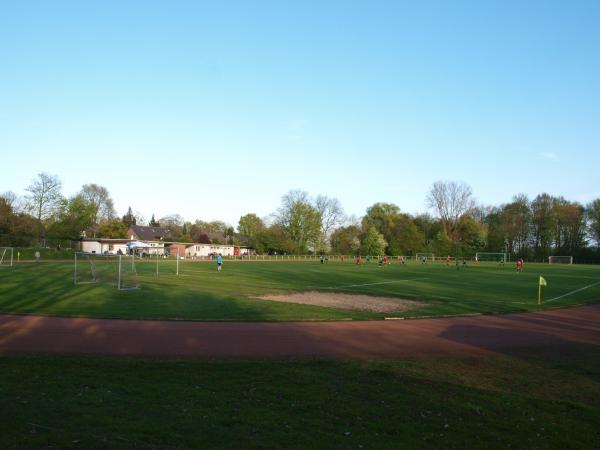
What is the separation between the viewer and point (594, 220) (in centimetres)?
9962

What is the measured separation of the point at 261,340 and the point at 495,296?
18107mm

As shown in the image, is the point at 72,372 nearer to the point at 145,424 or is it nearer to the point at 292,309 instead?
the point at 145,424

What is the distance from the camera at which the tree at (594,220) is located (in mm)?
98500

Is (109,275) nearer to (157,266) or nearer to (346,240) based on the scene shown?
(157,266)

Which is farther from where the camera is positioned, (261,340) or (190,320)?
(190,320)

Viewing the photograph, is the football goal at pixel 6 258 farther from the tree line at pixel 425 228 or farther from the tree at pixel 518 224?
the tree at pixel 518 224

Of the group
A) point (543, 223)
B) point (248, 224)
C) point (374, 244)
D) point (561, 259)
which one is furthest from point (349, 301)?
point (248, 224)

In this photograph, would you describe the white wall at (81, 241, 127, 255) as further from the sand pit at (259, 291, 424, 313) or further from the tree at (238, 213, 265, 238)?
the sand pit at (259, 291, 424, 313)

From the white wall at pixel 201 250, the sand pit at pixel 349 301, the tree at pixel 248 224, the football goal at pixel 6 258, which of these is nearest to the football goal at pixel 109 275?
the football goal at pixel 6 258

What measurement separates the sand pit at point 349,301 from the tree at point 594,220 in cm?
9429

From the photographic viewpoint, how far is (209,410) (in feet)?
22.3

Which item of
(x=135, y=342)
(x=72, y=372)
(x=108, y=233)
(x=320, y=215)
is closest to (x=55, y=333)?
(x=135, y=342)

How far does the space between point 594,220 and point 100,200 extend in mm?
107134

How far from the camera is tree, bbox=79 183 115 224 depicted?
339ft
